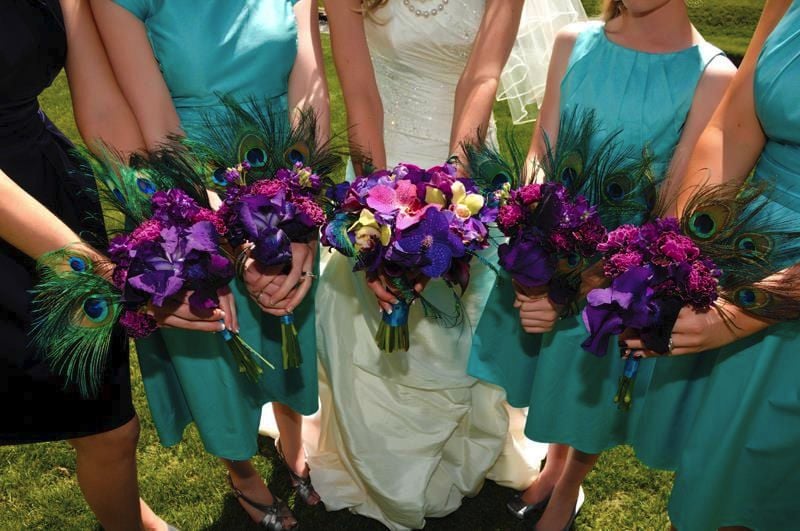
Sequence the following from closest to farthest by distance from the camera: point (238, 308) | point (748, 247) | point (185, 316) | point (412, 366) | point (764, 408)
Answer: point (748, 247) < point (185, 316) < point (764, 408) < point (238, 308) < point (412, 366)

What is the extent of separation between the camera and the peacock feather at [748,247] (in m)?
1.95

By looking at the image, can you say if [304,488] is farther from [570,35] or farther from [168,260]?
[570,35]

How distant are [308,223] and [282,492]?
192 centimetres

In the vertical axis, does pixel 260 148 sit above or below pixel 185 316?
above

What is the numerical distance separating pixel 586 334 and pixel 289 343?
3.61 ft

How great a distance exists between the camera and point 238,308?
8.57ft

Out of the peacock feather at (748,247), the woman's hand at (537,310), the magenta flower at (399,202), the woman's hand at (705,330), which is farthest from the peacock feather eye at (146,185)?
the peacock feather at (748,247)

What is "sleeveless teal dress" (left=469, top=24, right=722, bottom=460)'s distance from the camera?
94.7 inches

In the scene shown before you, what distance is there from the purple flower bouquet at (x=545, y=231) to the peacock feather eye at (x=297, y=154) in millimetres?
674

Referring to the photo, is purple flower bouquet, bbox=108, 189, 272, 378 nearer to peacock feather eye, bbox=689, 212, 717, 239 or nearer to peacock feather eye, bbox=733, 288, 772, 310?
peacock feather eye, bbox=689, 212, 717, 239

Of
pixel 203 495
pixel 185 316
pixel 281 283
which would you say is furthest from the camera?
pixel 203 495

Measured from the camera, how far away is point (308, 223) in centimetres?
211

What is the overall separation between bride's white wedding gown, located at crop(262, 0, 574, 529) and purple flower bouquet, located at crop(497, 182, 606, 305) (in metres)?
0.92

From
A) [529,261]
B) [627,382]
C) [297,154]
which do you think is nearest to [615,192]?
[529,261]
